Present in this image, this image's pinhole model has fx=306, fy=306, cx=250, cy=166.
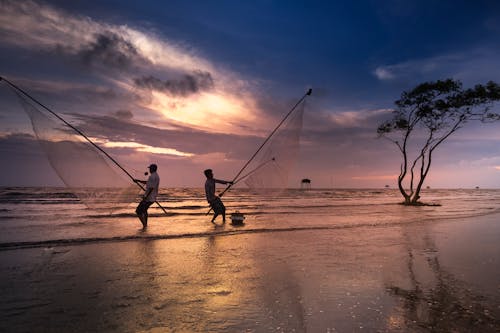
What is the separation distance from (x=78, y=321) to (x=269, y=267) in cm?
405

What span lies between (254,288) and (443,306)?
3009 mm

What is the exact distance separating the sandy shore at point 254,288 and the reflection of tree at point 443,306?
0.02 m

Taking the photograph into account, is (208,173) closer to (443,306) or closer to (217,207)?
(217,207)

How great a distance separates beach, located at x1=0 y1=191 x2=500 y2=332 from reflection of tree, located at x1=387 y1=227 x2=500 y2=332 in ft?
0.06

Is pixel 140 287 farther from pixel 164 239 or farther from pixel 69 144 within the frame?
pixel 69 144

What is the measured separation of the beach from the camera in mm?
4152

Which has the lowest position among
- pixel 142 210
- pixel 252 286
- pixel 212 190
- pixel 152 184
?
pixel 252 286

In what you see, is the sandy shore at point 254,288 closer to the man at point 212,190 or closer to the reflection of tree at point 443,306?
the reflection of tree at point 443,306

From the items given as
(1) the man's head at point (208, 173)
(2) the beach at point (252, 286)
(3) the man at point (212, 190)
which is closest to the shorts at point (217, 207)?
(3) the man at point (212, 190)

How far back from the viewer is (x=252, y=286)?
5.71m

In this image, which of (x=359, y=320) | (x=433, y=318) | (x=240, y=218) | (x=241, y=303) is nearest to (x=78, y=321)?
(x=241, y=303)

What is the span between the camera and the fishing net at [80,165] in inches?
417

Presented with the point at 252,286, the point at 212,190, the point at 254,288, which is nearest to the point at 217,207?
the point at 212,190

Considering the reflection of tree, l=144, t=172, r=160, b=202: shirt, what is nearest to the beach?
the reflection of tree
